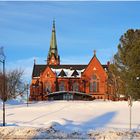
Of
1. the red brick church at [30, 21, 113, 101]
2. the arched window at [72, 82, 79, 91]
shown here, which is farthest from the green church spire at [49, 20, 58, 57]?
the arched window at [72, 82, 79, 91]

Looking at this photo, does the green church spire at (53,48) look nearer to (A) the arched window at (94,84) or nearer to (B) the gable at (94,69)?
(B) the gable at (94,69)

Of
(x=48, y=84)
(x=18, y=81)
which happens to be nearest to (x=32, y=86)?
(x=48, y=84)

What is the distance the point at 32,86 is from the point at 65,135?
89.9 meters

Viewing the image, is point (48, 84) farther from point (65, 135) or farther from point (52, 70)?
point (65, 135)

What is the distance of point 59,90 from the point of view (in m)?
111

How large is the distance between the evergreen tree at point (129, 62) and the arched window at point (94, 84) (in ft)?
151

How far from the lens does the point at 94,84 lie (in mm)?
111188

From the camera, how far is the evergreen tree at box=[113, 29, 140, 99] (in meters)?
51.1

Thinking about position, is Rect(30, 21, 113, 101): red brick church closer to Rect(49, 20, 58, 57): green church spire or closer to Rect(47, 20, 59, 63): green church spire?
Rect(47, 20, 59, 63): green church spire

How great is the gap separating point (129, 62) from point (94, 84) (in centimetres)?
5698

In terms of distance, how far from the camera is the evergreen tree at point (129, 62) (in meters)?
51.1

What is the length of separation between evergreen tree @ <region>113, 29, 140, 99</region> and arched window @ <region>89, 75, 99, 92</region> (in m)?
46.0

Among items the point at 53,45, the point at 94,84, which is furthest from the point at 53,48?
the point at 94,84

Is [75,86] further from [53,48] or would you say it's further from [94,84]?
[53,48]
